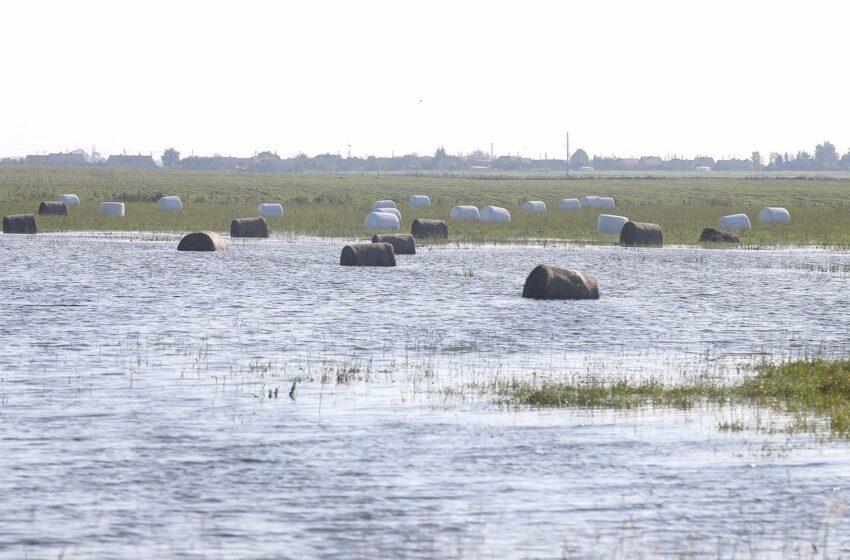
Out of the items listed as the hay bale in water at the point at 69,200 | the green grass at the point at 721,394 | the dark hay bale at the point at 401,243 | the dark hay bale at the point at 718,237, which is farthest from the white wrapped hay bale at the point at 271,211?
the green grass at the point at 721,394

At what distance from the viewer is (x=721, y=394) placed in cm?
1723

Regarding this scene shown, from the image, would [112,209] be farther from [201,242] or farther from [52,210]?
[201,242]

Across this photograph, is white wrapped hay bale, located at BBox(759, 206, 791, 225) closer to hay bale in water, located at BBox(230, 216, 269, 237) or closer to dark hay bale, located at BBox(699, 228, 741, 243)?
dark hay bale, located at BBox(699, 228, 741, 243)

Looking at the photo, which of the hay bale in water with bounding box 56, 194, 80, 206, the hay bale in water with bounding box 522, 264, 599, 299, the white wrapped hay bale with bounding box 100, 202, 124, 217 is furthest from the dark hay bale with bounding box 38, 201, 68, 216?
the hay bale in water with bounding box 522, 264, 599, 299

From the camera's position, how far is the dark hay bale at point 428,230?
5338 centimetres

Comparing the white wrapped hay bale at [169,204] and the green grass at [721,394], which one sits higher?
the white wrapped hay bale at [169,204]

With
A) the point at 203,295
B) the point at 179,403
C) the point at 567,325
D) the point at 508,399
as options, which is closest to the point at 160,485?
the point at 179,403

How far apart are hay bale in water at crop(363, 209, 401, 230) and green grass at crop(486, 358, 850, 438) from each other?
1572 inches

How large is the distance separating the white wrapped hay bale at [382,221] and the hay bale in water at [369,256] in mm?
18373

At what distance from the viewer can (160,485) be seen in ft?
40.1

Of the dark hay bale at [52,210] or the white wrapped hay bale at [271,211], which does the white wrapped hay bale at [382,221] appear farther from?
the dark hay bale at [52,210]

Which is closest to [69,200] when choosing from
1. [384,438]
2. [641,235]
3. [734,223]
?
[734,223]

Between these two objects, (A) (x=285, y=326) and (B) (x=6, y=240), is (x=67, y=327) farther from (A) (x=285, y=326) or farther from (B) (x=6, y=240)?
(B) (x=6, y=240)

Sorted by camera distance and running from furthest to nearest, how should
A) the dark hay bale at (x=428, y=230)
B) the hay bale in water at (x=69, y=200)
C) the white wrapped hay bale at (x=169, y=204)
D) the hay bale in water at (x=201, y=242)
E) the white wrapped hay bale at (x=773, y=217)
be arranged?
the hay bale in water at (x=69, y=200)
the white wrapped hay bale at (x=169, y=204)
the white wrapped hay bale at (x=773, y=217)
the dark hay bale at (x=428, y=230)
the hay bale in water at (x=201, y=242)
